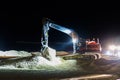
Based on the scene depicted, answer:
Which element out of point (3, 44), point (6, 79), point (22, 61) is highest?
point (3, 44)

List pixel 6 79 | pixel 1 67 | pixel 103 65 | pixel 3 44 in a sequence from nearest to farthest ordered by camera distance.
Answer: pixel 6 79 → pixel 1 67 → pixel 103 65 → pixel 3 44

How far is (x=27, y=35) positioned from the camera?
92375mm

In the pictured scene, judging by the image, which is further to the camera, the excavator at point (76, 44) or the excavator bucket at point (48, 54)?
the excavator at point (76, 44)

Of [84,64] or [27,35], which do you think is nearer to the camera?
[84,64]

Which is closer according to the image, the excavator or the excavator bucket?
the excavator bucket

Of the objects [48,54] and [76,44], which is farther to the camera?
[76,44]

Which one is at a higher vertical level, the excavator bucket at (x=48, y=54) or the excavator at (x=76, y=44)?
the excavator at (x=76, y=44)

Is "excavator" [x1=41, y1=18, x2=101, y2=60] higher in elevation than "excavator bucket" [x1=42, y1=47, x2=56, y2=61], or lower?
higher

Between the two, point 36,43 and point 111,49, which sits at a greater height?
point 36,43

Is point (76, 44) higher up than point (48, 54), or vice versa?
point (76, 44)

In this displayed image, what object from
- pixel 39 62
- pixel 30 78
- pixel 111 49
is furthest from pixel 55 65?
pixel 111 49

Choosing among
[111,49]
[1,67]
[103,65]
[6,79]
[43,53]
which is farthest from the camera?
[111,49]

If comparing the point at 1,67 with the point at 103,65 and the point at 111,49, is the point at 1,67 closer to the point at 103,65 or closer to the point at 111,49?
the point at 103,65

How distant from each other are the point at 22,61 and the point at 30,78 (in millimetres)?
9641
